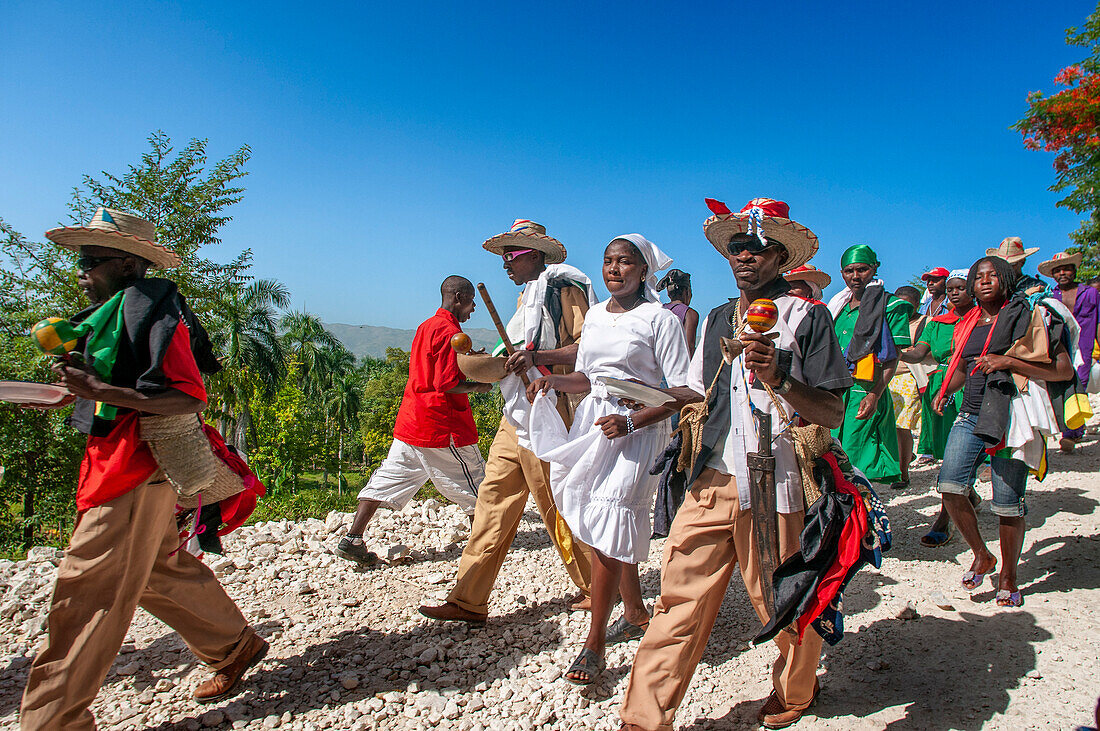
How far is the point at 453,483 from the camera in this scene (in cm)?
524

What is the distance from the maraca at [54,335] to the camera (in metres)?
2.37

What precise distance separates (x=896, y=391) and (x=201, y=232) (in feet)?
47.4

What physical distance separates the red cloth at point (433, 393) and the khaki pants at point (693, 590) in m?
2.85

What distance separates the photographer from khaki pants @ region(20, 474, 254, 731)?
2.47 m

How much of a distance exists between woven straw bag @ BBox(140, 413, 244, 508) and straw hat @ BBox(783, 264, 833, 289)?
4.08 m

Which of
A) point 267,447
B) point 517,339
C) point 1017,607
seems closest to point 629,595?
point 517,339

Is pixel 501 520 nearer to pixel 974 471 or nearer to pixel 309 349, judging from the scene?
pixel 974 471

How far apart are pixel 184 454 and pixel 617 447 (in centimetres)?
207

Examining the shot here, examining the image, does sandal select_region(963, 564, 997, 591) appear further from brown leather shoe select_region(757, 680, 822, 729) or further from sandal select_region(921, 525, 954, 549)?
brown leather shoe select_region(757, 680, 822, 729)

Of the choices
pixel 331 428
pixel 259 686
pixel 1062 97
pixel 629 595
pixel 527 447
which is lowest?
pixel 331 428

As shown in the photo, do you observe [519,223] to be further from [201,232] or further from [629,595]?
[201,232]

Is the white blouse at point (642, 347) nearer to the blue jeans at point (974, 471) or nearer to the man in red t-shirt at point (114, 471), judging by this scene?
the man in red t-shirt at point (114, 471)

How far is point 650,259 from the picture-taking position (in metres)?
3.38

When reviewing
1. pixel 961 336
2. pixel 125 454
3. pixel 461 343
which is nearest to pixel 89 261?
pixel 125 454
